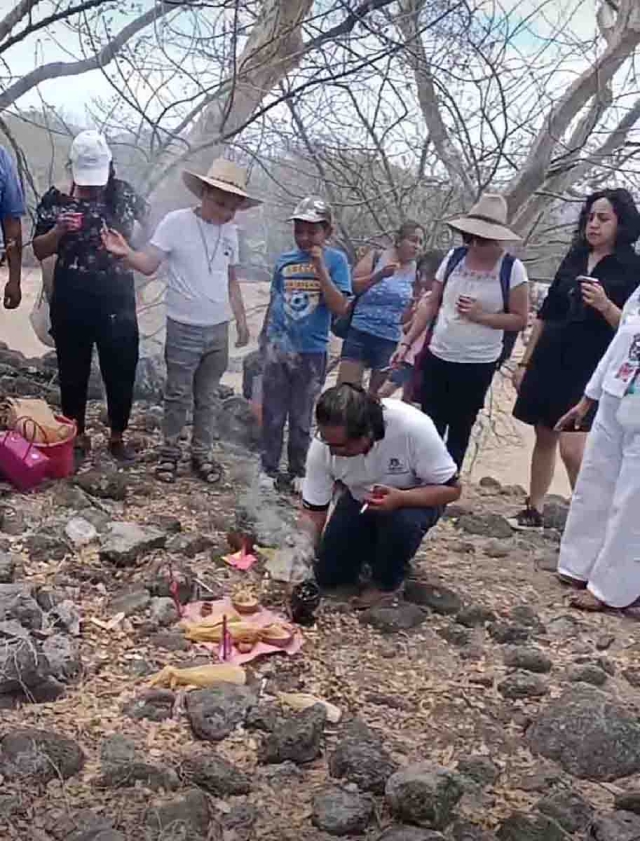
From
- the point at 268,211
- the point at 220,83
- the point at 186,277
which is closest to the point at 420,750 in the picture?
the point at 186,277

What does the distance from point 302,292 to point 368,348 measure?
3.52ft

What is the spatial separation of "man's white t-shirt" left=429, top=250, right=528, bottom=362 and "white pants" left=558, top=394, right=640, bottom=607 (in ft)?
2.21

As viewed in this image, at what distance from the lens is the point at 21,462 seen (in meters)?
4.35

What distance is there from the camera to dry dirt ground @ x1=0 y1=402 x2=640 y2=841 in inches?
99.0

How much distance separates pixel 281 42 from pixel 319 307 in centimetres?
216

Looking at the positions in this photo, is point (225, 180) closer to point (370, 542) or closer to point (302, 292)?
point (302, 292)

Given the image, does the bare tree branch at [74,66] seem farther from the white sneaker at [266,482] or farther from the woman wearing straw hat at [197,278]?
the white sneaker at [266,482]

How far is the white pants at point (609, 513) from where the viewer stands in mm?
3707

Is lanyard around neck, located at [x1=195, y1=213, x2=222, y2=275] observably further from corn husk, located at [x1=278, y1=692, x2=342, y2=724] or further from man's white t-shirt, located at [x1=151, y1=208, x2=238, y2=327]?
corn husk, located at [x1=278, y1=692, x2=342, y2=724]

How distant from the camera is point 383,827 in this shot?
2.47 meters

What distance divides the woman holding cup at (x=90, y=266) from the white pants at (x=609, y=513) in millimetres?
2030

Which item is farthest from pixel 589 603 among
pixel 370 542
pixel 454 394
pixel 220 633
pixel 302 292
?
pixel 302 292

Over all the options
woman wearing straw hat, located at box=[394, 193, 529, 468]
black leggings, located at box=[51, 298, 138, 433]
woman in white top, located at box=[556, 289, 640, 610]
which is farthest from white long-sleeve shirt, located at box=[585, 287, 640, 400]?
black leggings, located at box=[51, 298, 138, 433]

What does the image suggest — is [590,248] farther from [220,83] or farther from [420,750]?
[220,83]
